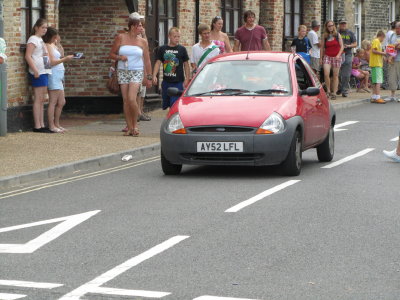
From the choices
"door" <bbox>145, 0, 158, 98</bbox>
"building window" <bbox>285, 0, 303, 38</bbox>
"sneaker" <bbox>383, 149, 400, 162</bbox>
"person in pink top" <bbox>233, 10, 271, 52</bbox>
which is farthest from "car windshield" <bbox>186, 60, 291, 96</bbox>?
"building window" <bbox>285, 0, 303, 38</bbox>

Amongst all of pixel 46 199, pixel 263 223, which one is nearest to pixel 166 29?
pixel 46 199

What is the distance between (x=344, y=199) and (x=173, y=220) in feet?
7.43

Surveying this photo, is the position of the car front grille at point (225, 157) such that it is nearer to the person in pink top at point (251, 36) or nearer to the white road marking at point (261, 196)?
the white road marking at point (261, 196)

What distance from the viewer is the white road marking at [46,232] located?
8662 mm

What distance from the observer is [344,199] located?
11516 millimetres

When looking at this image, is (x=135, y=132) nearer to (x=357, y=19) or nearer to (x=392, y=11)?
(x=357, y=19)

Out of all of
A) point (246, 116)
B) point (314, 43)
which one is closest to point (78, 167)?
point (246, 116)

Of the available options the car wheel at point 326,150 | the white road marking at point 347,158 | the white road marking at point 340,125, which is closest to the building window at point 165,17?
the white road marking at point 340,125

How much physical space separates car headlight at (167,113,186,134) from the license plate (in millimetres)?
322

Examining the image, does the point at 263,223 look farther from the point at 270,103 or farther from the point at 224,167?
the point at 224,167

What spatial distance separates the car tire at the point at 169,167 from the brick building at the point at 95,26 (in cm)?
513

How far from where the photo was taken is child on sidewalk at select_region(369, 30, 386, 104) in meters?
29.2

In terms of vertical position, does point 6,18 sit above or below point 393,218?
above

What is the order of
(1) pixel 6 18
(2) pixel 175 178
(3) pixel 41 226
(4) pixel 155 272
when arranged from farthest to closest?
(1) pixel 6 18, (2) pixel 175 178, (3) pixel 41 226, (4) pixel 155 272
